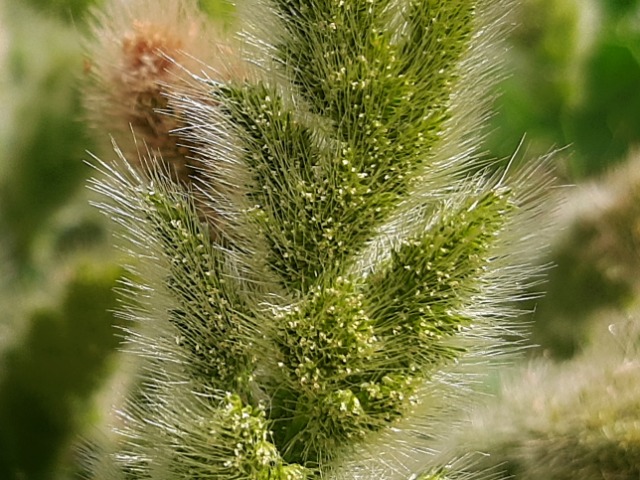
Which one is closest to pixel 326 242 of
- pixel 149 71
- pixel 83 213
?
pixel 149 71

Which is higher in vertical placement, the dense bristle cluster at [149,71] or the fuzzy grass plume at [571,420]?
the dense bristle cluster at [149,71]

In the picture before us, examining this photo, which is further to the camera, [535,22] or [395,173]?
[535,22]

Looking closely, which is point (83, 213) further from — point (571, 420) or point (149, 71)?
point (571, 420)

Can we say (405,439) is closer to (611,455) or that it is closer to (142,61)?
(611,455)

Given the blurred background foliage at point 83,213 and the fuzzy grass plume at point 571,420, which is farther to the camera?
the blurred background foliage at point 83,213

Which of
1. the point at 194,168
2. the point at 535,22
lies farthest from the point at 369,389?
the point at 535,22

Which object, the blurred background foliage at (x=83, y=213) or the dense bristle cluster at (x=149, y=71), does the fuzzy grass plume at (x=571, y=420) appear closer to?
the blurred background foliage at (x=83, y=213)

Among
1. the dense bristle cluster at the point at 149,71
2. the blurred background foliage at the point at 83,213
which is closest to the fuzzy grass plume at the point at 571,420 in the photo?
the blurred background foliage at the point at 83,213
